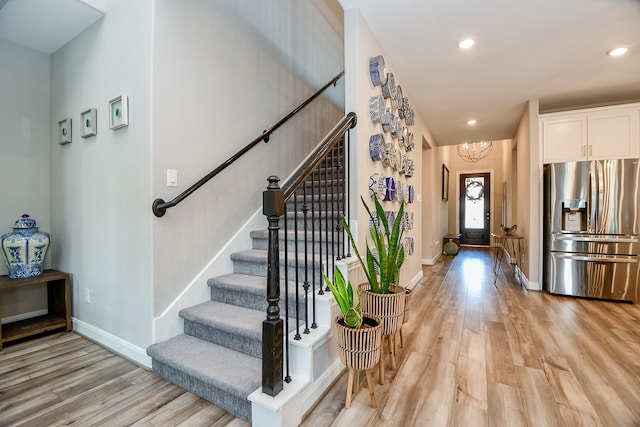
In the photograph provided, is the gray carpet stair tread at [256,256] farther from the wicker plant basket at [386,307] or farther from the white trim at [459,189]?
the white trim at [459,189]

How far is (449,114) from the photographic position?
466 cm

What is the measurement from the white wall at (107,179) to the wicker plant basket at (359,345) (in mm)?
1298

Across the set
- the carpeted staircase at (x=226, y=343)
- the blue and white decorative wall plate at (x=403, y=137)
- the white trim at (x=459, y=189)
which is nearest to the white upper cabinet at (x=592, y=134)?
the blue and white decorative wall plate at (x=403, y=137)

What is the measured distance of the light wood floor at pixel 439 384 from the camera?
147 cm

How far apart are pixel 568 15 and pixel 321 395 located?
3258 mm

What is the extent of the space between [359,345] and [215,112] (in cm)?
197

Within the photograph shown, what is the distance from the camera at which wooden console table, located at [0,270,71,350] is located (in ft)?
7.34

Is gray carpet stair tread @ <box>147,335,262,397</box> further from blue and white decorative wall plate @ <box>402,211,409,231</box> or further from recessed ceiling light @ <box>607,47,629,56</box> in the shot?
recessed ceiling light @ <box>607,47,629,56</box>

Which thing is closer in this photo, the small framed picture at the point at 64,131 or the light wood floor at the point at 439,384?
the light wood floor at the point at 439,384

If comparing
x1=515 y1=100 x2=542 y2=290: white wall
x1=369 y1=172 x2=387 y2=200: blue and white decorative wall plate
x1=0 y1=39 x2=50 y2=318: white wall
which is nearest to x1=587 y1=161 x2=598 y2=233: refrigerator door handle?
x1=515 y1=100 x2=542 y2=290: white wall

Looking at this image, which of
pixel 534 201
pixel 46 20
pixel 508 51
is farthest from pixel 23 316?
pixel 534 201

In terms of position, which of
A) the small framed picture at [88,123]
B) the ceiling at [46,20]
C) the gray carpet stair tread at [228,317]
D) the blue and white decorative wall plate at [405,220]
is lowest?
the gray carpet stair tread at [228,317]

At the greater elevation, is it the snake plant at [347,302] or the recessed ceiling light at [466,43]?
the recessed ceiling light at [466,43]

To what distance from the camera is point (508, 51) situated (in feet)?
9.29
